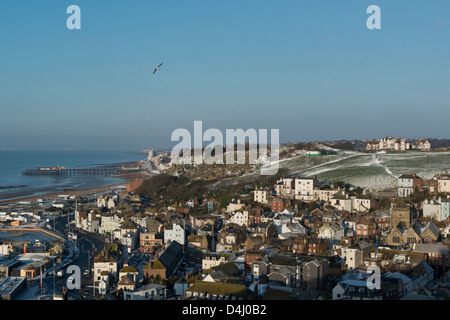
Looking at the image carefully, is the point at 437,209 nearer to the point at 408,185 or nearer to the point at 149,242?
the point at 408,185

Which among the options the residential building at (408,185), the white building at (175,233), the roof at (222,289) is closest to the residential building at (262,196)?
the white building at (175,233)

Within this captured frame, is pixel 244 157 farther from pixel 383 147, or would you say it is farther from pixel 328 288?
pixel 328 288

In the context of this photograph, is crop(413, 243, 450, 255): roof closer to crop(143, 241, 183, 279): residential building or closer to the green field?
crop(143, 241, 183, 279): residential building

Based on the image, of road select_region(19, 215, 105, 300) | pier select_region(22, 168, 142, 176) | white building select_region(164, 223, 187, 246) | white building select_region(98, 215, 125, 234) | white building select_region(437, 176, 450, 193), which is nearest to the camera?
road select_region(19, 215, 105, 300)

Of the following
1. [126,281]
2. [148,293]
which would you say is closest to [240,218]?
[126,281]

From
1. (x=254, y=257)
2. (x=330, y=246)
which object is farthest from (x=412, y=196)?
(x=254, y=257)

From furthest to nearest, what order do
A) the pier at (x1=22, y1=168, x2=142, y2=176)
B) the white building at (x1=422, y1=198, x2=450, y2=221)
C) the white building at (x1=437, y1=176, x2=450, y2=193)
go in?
the pier at (x1=22, y1=168, x2=142, y2=176), the white building at (x1=437, y1=176, x2=450, y2=193), the white building at (x1=422, y1=198, x2=450, y2=221)

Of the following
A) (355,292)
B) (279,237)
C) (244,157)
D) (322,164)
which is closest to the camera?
(355,292)

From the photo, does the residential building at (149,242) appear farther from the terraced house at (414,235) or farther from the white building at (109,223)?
the terraced house at (414,235)

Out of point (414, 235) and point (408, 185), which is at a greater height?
point (408, 185)

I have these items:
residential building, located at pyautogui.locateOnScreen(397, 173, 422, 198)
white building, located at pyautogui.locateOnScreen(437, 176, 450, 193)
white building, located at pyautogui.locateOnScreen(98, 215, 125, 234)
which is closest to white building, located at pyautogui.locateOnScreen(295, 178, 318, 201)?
residential building, located at pyautogui.locateOnScreen(397, 173, 422, 198)
